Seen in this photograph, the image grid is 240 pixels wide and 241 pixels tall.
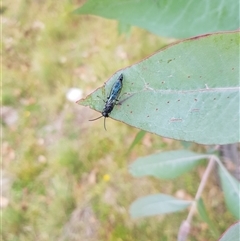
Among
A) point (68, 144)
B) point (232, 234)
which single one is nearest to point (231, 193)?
point (232, 234)

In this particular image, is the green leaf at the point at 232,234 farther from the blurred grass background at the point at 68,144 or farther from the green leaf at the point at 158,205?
the blurred grass background at the point at 68,144

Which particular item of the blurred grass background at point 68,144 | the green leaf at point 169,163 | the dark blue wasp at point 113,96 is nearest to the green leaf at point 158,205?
the green leaf at point 169,163

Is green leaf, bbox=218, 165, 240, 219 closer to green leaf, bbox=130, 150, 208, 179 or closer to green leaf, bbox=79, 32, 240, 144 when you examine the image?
green leaf, bbox=130, 150, 208, 179

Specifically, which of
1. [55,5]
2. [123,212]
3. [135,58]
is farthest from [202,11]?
[55,5]

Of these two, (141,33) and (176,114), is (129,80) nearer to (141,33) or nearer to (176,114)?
(176,114)

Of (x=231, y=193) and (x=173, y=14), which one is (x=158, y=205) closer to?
(x=231, y=193)
